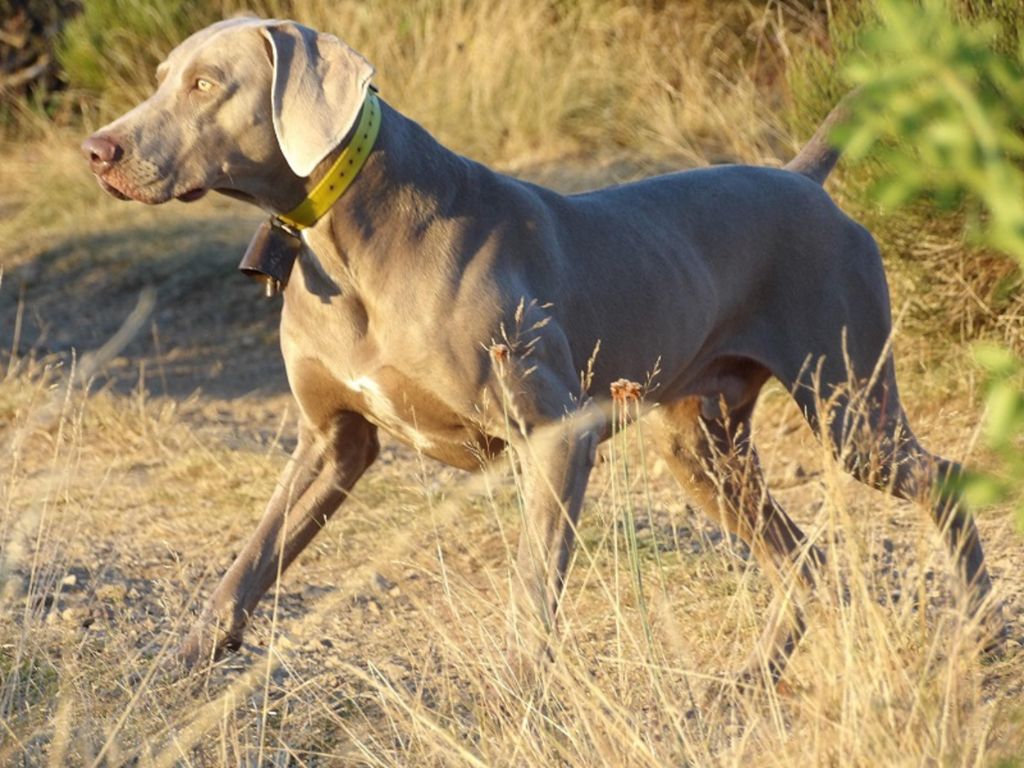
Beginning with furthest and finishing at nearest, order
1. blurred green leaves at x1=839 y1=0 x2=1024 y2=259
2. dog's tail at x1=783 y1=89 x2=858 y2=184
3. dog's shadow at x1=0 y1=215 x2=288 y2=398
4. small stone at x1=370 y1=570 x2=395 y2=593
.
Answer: dog's shadow at x1=0 y1=215 x2=288 y2=398, small stone at x1=370 y1=570 x2=395 y2=593, dog's tail at x1=783 y1=89 x2=858 y2=184, blurred green leaves at x1=839 y1=0 x2=1024 y2=259

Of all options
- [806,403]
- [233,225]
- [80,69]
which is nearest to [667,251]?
[806,403]

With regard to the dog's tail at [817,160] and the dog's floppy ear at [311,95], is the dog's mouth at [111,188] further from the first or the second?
the dog's tail at [817,160]

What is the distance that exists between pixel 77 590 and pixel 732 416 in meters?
1.88

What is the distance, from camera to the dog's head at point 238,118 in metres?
3.59

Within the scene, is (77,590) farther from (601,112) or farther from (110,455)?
(601,112)

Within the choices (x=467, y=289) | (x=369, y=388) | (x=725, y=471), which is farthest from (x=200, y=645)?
(x=725, y=471)

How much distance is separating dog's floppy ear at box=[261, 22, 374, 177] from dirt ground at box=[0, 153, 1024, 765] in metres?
0.74

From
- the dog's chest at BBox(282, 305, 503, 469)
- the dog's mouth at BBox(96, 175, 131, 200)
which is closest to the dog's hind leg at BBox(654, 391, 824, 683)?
the dog's chest at BBox(282, 305, 503, 469)

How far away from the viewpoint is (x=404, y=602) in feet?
15.8

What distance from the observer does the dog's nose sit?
3.56 meters

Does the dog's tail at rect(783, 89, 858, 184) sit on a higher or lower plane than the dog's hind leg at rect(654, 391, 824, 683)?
higher

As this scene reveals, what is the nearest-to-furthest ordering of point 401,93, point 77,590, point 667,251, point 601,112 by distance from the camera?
point 667,251 → point 77,590 → point 601,112 → point 401,93

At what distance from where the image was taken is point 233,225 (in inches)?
372

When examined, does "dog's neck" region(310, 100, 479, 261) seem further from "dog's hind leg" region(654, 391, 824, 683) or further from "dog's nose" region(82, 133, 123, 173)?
"dog's hind leg" region(654, 391, 824, 683)
